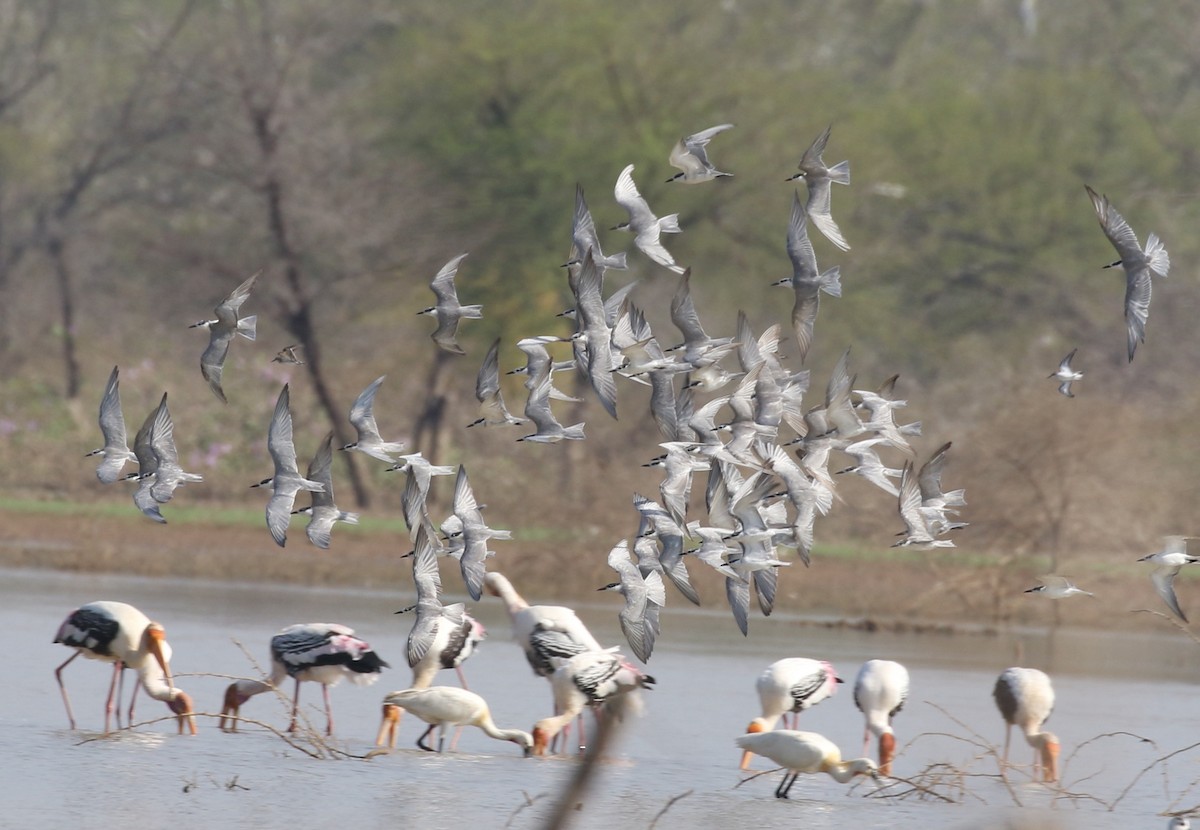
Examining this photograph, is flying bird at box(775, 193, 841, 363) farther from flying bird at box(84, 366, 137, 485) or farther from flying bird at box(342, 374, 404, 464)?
flying bird at box(84, 366, 137, 485)

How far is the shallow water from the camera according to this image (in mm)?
9562

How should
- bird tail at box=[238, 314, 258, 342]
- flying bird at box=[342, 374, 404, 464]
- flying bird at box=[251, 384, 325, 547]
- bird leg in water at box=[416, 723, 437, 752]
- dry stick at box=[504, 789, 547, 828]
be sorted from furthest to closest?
bird tail at box=[238, 314, 258, 342] < flying bird at box=[342, 374, 404, 464] < flying bird at box=[251, 384, 325, 547] < bird leg in water at box=[416, 723, 437, 752] < dry stick at box=[504, 789, 547, 828]

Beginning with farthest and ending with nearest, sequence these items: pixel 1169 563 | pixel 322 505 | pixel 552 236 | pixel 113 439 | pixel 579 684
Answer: pixel 552 236
pixel 322 505
pixel 113 439
pixel 579 684
pixel 1169 563

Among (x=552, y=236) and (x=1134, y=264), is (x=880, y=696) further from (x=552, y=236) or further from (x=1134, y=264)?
(x=552, y=236)

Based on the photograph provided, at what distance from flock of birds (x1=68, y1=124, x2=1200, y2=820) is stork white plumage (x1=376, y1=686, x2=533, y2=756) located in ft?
0.04

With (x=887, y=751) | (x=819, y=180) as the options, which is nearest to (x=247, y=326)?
(x=819, y=180)

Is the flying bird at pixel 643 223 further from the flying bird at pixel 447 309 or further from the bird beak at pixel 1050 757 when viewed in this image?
the bird beak at pixel 1050 757

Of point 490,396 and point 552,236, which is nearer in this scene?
point 490,396

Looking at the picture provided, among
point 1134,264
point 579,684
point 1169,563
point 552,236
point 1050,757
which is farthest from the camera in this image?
point 552,236

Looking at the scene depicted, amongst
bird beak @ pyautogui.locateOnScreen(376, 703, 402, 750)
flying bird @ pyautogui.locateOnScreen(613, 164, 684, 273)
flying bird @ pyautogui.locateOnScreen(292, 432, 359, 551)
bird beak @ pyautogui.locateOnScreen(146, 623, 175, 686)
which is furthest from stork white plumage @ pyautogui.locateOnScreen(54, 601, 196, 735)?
flying bird @ pyautogui.locateOnScreen(613, 164, 684, 273)

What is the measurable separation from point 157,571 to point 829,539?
28.5 ft

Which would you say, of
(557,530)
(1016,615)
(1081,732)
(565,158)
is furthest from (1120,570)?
(565,158)

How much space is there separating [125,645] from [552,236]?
18.4 meters

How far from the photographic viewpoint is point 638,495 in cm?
1220
